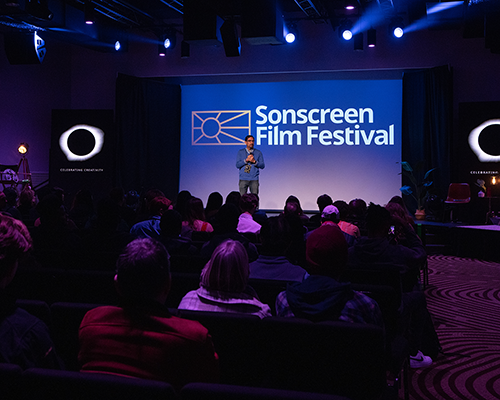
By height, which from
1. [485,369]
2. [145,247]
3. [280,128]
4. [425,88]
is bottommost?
[485,369]

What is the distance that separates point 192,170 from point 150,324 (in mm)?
10018

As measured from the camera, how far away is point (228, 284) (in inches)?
83.2

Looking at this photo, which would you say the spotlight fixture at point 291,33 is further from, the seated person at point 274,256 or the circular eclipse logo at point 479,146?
the seated person at point 274,256

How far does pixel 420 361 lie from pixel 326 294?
1658 mm

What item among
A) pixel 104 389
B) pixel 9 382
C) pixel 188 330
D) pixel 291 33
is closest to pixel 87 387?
pixel 104 389

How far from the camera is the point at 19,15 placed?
303 inches

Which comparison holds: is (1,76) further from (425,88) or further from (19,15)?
(425,88)

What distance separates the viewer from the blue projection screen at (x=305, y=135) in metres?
10.4

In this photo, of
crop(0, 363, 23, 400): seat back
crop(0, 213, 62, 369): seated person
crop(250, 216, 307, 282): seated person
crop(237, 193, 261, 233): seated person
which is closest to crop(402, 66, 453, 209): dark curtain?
crop(237, 193, 261, 233): seated person

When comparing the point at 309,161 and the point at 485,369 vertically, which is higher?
the point at 309,161

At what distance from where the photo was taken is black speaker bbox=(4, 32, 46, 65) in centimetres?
871

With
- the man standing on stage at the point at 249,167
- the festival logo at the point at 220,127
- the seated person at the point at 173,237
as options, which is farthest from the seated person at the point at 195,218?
the festival logo at the point at 220,127

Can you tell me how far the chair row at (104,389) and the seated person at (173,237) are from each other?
2.46 m

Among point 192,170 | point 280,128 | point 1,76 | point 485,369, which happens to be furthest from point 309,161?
point 485,369
